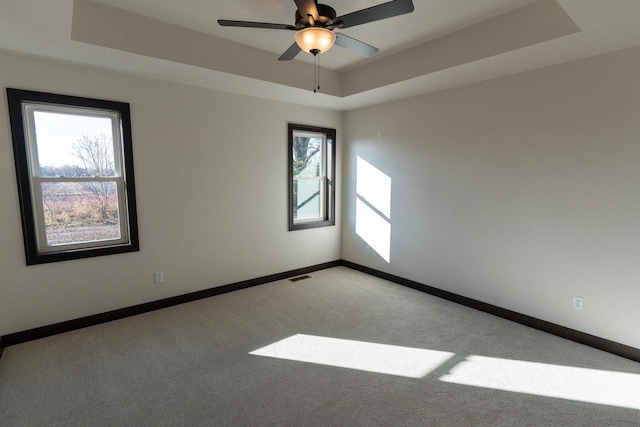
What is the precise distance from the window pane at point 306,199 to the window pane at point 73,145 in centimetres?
236

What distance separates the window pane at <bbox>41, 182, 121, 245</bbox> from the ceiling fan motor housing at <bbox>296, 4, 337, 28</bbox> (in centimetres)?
251

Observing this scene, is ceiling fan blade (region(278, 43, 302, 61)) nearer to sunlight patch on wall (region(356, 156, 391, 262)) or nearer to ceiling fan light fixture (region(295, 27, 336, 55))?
ceiling fan light fixture (region(295, 27, 336, 55))

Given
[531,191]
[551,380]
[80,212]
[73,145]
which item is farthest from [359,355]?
[73,145]

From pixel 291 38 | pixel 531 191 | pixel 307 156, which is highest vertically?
pixel 291 38

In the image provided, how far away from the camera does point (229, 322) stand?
316 centimetres

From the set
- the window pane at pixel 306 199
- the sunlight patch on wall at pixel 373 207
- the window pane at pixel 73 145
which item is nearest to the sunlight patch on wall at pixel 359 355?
the sunlight patch on wall at pixel 373 207

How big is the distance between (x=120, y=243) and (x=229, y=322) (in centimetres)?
142

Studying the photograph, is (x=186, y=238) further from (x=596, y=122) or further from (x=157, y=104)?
(x=596, y=122)

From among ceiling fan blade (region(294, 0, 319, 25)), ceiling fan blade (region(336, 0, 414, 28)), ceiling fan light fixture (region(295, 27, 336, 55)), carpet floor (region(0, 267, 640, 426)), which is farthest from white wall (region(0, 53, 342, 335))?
ceiling fan blade (region(336, 0, 414, 28))

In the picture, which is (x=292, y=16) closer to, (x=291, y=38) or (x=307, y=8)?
(x=291, y=38)

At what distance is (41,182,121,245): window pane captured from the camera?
9.54 feet

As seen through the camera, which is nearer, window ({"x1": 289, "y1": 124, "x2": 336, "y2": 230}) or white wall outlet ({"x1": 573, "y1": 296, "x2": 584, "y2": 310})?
white wall outlet ({"x1": 573, "y1": 296, "x2": 584, "y2": 310})

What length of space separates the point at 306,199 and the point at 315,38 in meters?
2.98

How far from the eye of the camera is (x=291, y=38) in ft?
10.1
